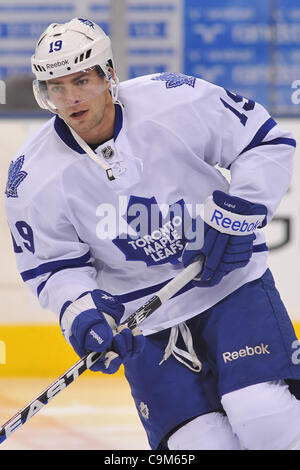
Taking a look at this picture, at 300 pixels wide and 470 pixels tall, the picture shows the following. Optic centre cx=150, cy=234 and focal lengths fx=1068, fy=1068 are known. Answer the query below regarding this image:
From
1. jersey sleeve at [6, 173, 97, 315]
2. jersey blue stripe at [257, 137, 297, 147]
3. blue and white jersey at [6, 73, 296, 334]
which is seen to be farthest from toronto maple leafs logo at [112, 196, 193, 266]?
jersey blue stripe at [257, 137, 297, 147]

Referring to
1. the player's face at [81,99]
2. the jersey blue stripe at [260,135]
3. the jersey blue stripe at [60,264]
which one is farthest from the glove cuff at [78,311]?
the jersey blue stripe at [260,135]

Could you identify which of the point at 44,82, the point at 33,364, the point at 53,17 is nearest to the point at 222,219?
the point at 44,82

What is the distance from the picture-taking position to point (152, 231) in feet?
8.17

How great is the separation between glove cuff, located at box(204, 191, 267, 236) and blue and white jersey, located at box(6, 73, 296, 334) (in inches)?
1.7

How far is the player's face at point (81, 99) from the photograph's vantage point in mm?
2396

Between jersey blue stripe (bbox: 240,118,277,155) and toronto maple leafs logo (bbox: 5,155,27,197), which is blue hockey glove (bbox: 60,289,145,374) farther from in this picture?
jersey blue stripe (bbox: 240,118,277,155)

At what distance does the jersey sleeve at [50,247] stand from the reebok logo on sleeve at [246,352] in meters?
0.35

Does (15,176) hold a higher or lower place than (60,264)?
higher

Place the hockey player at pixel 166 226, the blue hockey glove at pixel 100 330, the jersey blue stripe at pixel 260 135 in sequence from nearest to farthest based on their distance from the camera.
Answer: the blue hockey glove at pixel 100 330 → the hockey player at pixel 166 226 → the jersey blue stripe at pixel 260 135

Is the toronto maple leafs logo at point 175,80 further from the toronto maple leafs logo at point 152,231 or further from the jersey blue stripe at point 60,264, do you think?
the jersey blue stripe at point 60,264

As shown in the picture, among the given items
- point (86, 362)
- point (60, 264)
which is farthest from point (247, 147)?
point (86, 362)

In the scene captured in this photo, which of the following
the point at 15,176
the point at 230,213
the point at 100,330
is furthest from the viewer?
the point at 15,176

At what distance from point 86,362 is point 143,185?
436 mm

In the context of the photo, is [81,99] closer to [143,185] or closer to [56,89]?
[56,89]
